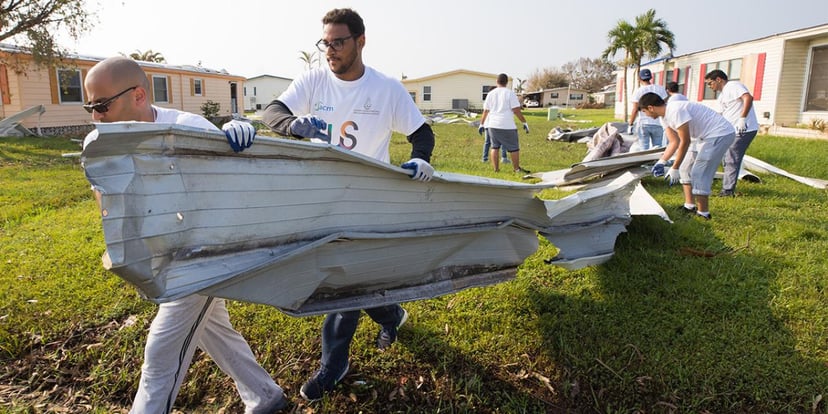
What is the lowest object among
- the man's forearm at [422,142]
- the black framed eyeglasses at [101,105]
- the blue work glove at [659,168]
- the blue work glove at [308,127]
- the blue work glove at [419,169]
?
the blue work glove at [659,168]

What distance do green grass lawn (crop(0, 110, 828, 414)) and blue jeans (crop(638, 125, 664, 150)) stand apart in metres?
4.33

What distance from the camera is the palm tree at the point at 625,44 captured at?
99.2 feet

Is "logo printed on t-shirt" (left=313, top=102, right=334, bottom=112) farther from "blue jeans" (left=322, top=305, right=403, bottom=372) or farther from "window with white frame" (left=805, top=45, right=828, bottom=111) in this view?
"window with white frame" (left=805, top=45, right=828, bottom=111)

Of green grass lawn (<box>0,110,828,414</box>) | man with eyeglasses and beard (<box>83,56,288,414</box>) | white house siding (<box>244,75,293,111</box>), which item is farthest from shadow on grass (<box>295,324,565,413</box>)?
white house siding (<box>244,75,293,111</box>)

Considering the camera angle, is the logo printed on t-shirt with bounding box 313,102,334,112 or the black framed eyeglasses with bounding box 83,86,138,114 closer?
the black framed eyeglasses with bounding box 83,86,138,114

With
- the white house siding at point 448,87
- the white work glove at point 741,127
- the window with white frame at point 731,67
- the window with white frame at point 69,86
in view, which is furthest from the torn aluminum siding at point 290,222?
the white house siding at point 448,87

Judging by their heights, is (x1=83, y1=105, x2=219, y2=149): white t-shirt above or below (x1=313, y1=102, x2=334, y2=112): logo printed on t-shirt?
below

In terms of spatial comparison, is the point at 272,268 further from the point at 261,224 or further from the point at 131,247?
the point at 131,247

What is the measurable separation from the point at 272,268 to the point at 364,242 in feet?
1.50

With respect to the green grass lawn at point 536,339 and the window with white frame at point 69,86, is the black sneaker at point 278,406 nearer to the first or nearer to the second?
the green grass lawn at point 536,339

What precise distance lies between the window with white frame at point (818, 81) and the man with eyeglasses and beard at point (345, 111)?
62.1ft

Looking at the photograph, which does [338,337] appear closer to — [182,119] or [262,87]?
[182,119]

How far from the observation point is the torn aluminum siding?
5.32 feet

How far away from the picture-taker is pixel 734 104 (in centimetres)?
736
